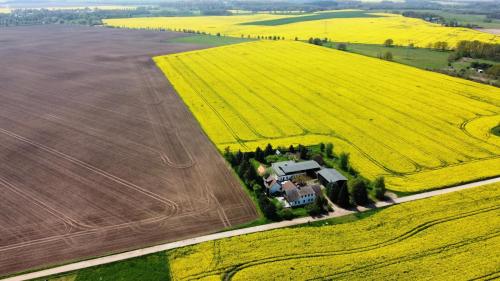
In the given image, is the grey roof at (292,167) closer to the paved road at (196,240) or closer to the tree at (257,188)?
the tree at (257,188)

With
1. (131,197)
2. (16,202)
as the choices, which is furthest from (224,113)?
(16,202)

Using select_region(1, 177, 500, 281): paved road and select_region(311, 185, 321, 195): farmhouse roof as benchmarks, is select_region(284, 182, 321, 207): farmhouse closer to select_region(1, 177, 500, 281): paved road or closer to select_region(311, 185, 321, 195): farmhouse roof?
select_region(311, 185, 321, 195): farmhouse roof

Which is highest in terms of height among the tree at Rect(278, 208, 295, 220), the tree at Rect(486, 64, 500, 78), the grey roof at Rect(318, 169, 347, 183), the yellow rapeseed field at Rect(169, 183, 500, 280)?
the tree at Rect(486, 64, 500, 78)

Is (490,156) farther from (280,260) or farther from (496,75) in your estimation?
(496,75)

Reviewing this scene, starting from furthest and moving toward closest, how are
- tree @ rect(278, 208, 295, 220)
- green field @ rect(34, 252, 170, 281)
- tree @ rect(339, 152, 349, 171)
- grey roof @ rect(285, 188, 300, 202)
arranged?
1. tree @ rect(339, 152, 349, 171)
2. grey roof @ rect(285, 188, 300, 202)
3. tree @ rect(278, 208, 295, 220)
4. green field @ rect(34, 252, 170, 281)

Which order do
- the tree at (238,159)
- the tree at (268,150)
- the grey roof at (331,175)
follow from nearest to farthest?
1. the grey roof at (331,175)
2. the tree at (238,159)
3. the tree at (268,150)

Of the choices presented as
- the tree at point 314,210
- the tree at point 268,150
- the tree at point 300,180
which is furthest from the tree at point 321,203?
the tree at point 268,150

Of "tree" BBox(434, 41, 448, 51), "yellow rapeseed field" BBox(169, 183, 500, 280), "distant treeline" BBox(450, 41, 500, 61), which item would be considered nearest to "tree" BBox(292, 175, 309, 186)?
"yellow rapeseed field" BBox(169, 183, 500, 280)
